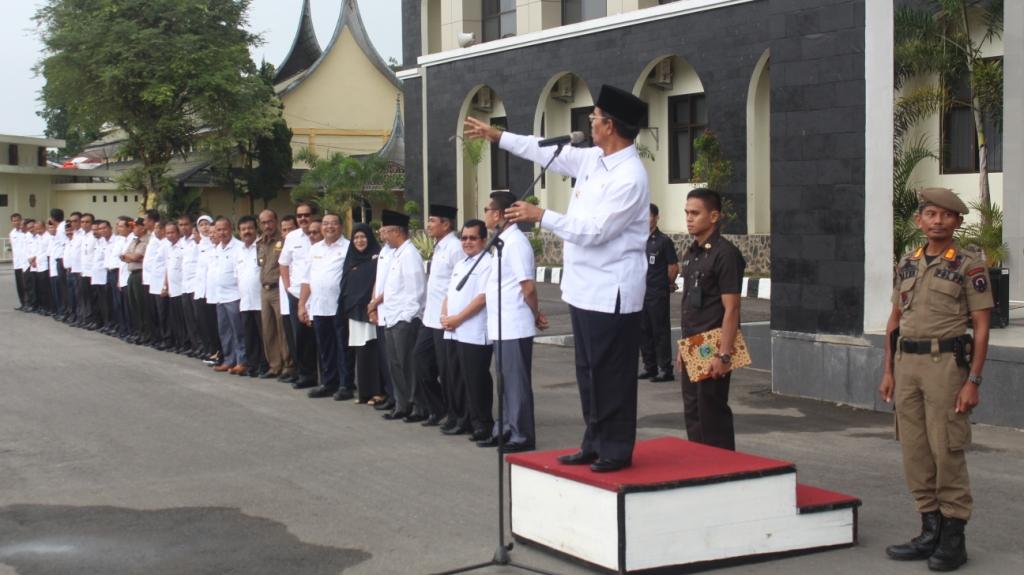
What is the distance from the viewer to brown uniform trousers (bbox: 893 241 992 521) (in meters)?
6.11

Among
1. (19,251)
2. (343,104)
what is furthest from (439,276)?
(343,104)

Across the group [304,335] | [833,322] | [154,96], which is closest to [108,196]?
[154,96]

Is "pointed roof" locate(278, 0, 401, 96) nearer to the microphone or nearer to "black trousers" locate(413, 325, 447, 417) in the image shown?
"black trousers" locate(413, 325, 447, 417)

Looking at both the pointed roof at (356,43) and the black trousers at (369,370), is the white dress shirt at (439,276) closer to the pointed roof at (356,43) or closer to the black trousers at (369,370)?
the black trousers at (369,370)

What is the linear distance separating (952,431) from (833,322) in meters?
5.38

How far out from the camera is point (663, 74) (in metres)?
27.7

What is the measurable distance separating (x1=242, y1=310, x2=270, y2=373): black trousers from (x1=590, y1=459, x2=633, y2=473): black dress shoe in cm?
846

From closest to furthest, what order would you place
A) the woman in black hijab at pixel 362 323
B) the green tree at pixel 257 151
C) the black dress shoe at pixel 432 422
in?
the black dress shoe at pixel 432 422 < the woman in black hijab at pixel 362 323 < the green tree at pixel 257 151

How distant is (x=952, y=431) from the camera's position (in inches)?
240

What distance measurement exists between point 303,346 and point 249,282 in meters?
1.49

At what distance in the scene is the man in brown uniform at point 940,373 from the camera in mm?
6102

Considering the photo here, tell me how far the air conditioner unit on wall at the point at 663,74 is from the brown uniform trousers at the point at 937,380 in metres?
21.8

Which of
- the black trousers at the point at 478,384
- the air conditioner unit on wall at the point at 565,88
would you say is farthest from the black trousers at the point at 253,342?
the air conditioner unit on wall at the point at 565,88

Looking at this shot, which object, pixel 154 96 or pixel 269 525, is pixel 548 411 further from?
pixel 154 96
